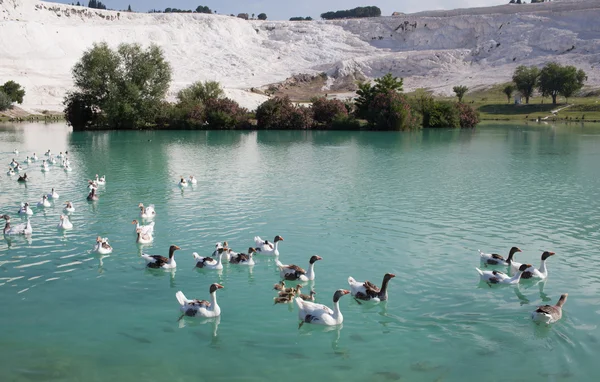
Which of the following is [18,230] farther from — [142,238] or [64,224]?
[142,238]

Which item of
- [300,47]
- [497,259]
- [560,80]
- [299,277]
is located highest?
[300,47]

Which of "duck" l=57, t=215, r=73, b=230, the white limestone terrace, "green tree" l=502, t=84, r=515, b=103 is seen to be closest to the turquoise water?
"duck" l=57, t=215, r=73, b=230

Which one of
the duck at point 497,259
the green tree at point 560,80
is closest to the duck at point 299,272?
the duck at point 497,259

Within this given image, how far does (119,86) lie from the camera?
281 feet

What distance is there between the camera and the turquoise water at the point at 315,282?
11555 mm

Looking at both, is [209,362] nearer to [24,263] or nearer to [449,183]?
[24,263]

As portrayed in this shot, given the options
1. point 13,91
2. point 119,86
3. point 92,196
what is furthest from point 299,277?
point 13,91

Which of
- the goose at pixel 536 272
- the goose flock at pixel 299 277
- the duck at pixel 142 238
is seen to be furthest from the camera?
the duck at pixel 142 238

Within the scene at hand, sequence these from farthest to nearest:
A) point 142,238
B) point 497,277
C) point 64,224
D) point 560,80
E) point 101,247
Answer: point 560,80, point 64,224, point 142,238, point 101,247, point 497,277

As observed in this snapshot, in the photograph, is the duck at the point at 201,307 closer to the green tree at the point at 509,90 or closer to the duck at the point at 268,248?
the duck at the point at 268,248

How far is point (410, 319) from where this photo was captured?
13672 millimetres

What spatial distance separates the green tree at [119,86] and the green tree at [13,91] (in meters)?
38.6

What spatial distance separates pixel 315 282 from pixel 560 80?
12217cm

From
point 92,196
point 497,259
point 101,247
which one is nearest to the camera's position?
point 497,259
